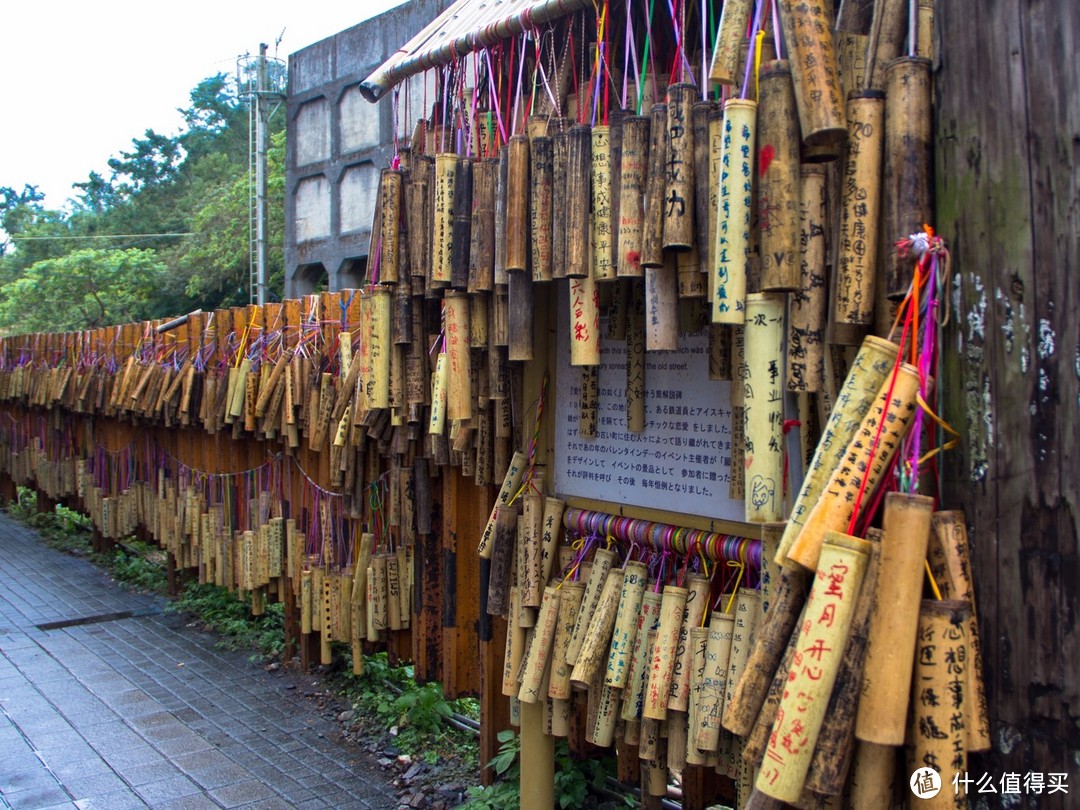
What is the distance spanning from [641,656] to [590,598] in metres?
0.24

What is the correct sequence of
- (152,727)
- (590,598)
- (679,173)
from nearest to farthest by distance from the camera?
(679,173)
(590,598)
(152,727)

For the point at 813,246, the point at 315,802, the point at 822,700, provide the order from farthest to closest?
the point at 315,802 < the point at 813,246 < the point at 822,700

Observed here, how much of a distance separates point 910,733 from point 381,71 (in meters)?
2.74

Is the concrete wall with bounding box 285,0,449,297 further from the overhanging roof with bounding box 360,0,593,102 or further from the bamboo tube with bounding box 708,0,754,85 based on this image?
the bamboo tube with bounding box 708,0,754,85

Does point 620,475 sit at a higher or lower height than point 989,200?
lower

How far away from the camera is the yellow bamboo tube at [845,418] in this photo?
5.47 feet

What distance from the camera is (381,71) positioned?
3.29 meters

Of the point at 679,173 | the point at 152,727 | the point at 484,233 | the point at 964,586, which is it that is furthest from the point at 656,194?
the point at 152,727

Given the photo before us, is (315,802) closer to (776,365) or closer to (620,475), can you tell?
(620,475)

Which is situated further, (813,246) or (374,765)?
(374,765)

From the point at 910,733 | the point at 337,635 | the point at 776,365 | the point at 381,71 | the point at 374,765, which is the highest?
the point at 381,71

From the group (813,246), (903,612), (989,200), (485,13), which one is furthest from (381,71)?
(903,612)

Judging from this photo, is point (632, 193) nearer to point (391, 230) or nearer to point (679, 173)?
point (679, 173)

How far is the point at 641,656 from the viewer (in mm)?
2508
